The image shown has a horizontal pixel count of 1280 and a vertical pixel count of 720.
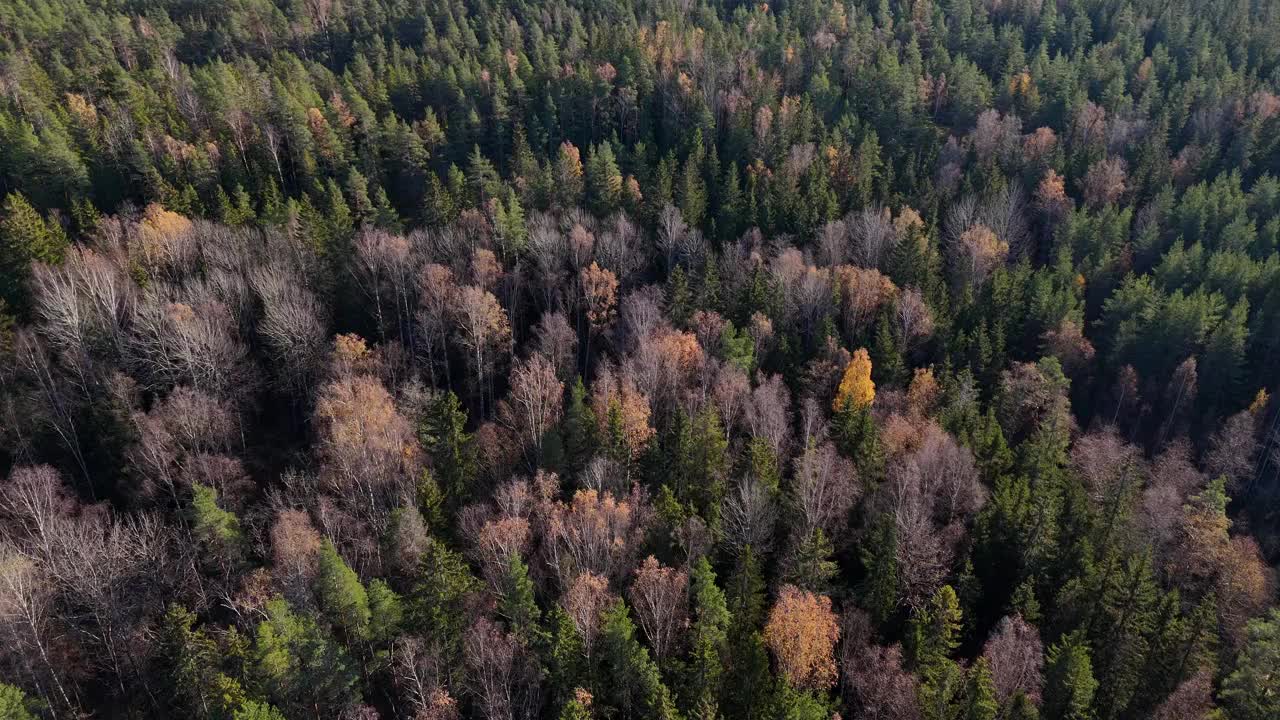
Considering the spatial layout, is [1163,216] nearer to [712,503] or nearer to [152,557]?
[712,503]

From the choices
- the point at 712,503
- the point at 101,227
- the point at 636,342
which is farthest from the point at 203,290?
the point at 712,503

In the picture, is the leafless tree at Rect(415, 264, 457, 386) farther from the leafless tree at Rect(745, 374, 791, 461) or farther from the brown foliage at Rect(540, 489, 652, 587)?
the leafless tree at Rect(745, 374, 791, 461)

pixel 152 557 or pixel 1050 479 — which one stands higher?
pixel 152 557

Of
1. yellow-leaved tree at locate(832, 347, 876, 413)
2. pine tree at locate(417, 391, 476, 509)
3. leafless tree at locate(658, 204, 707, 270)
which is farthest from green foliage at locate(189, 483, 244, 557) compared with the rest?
leafless tree at locate(658, 204, 707, 270)

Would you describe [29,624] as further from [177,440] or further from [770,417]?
[770,417]

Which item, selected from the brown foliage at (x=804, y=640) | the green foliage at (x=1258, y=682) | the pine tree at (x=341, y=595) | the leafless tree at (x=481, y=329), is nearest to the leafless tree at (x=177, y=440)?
the pine tree at (x=341, y=595)

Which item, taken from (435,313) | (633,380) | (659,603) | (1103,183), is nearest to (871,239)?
(633,380)
